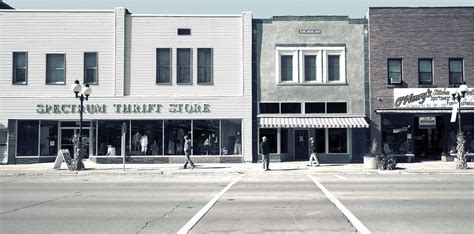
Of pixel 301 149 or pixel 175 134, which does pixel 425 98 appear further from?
pixel 175 134

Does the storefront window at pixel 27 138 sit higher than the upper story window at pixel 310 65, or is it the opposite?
the upper story window at pixel 310 65

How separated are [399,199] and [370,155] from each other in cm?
1170

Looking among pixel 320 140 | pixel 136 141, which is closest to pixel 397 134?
pixel 320 140

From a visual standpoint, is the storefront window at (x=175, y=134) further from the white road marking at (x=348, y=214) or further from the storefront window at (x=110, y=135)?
the white road marking at (x=348, y=214)

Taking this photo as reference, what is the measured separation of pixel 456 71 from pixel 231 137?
528 inches

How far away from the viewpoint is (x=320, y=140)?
2773 centimetres

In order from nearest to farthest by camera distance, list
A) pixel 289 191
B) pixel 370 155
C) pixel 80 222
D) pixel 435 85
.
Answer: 1. pixel 80 222
2. pixel 289 191
3. pixel 370 155
4. pixel 435 85

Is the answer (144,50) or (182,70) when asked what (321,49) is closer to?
(182,70)

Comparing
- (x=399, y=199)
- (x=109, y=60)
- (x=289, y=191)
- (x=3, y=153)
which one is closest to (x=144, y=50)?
(x=109, y=60)

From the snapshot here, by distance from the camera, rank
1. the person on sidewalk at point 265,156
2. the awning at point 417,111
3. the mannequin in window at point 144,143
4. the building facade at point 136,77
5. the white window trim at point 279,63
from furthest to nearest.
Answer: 1. the white window trim at point 279,63
2. the mannequin in window at point 144,143
3. the building facade at point 136,77
4. the awning at point 417,111
5. the person on sidewalk at point 265,156

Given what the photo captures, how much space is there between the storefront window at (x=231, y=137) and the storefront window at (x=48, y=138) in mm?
9862

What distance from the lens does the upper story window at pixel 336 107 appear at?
27.4m

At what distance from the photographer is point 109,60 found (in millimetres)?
27453

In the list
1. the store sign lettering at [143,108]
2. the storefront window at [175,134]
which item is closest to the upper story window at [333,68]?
the store sign lettering at [143,108]
